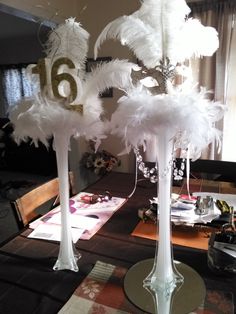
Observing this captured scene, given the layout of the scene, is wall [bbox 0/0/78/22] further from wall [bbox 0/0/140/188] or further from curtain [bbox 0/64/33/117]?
curtain [bbox 0/64/33/117]

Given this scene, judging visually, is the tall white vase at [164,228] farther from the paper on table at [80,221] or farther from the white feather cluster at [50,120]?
the paper on table at [80,221]

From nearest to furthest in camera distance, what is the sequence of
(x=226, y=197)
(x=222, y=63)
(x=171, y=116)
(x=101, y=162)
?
(x=171, y=116) < (x=226, y=197) < (x=222, y=63) < (x=101, y=162)

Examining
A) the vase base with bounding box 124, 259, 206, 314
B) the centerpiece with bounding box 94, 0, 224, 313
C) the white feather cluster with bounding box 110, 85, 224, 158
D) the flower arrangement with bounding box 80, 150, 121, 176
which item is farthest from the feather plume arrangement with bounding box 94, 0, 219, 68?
the flower arrangement with bounding box 80, 150, 121, 176

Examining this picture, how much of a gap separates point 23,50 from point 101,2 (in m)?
2.13

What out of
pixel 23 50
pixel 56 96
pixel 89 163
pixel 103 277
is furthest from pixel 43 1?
pixel 103 277

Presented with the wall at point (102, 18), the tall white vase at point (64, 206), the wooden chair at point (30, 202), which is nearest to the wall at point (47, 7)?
the wall at point (102, 18)

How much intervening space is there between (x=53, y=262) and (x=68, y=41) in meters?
0.78

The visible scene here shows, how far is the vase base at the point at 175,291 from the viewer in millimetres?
811

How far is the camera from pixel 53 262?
1.03m

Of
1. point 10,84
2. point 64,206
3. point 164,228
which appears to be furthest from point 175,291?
point 10,84

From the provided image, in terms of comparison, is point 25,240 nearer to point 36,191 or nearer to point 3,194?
point 36,191

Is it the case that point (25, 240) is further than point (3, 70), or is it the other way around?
point (3, 70)

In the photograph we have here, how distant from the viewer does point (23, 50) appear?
15.5 feet

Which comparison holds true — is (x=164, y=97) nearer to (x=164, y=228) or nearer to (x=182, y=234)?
(x=164, y=228)
